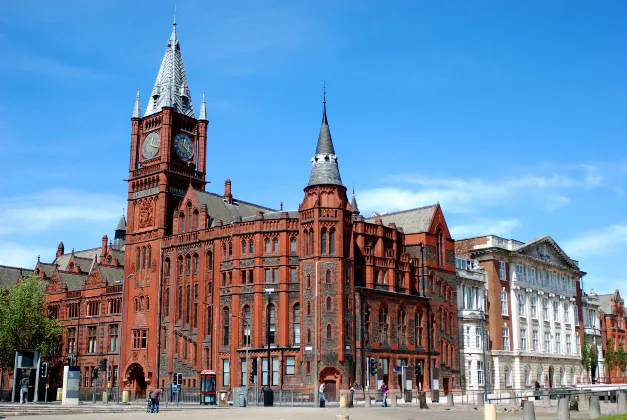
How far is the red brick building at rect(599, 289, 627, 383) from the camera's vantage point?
131000 millimetres

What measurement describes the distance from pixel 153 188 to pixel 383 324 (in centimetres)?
3203

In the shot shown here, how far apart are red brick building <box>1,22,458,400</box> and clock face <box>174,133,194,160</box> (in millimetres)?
160

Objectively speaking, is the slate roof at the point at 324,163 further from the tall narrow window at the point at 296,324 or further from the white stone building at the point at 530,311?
the white stone building at the point at 530,311

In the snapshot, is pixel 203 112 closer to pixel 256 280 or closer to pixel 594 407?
pixel 256 280

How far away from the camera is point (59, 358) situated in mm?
101375

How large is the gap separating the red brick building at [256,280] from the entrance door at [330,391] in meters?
0.20

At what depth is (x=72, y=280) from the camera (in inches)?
4232

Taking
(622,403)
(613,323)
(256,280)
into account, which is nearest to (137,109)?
(256,280)

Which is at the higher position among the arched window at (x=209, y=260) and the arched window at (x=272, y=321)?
the arched window at (x=209, y=260)

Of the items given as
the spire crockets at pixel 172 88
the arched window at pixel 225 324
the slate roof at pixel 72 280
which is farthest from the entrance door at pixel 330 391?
the slate roof at pixel 72 280

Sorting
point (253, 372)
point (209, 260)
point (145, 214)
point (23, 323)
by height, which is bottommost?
point (253, 372)

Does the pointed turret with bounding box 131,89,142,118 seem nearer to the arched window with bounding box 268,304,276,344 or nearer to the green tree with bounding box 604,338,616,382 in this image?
the arched window with bounding box 268,304,276,344

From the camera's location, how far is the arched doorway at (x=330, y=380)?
235 feet

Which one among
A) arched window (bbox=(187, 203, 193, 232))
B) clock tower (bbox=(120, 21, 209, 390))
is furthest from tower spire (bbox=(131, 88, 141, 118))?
arched window (bbox=(187, 203, 193, 232))
